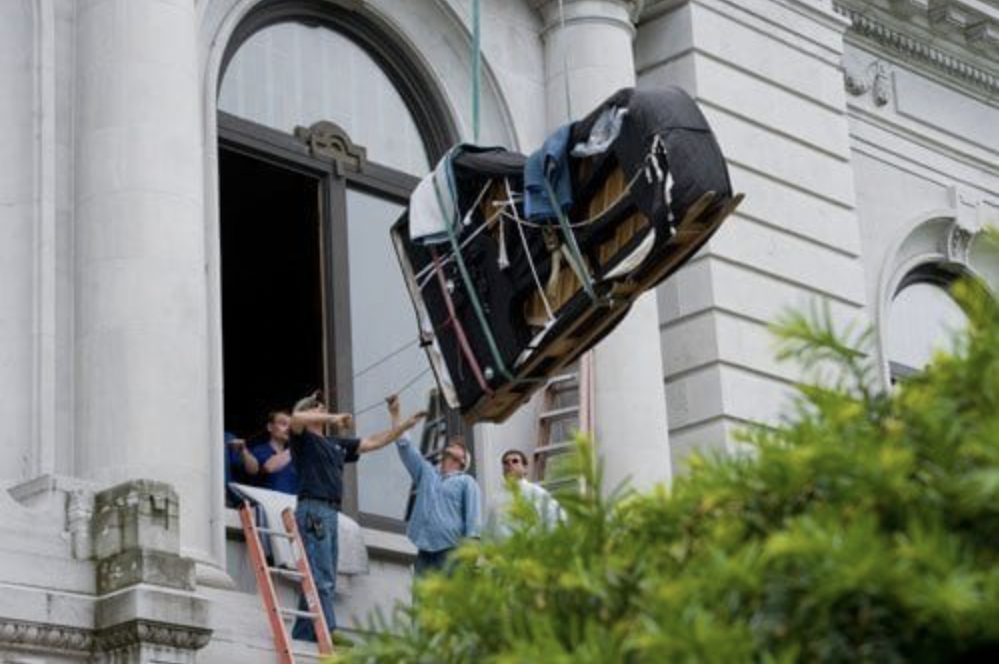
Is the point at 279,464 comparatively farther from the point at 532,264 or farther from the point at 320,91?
the point at 320,91

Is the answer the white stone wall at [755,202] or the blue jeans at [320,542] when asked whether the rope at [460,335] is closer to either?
the blue jeans at [320,542]

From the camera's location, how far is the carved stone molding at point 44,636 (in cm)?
1402

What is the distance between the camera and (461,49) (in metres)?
22.7

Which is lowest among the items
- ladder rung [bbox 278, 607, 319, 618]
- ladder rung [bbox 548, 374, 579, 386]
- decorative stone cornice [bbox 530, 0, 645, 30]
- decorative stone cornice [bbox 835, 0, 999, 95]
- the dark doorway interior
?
ladder rung [bbox 278, 607, 319, 618]

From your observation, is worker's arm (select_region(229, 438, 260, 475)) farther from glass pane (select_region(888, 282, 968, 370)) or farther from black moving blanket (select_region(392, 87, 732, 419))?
glass pane (select_region(888, 282, 968, 370))

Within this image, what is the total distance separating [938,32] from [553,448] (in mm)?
9994

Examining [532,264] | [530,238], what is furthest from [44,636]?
[530,238]

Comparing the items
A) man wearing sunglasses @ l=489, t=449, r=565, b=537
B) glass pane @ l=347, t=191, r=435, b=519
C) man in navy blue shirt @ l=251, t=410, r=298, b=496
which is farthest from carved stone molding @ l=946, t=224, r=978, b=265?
man in navy blue shirt @ l=251, t=410, r=298, b=496

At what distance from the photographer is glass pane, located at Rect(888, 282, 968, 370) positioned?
28016 mm

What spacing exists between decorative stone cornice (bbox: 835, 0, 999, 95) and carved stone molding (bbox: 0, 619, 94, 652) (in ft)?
50.5

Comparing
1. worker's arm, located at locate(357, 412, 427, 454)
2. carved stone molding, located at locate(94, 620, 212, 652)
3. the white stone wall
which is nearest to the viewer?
carved stone molding, located at locate(94, 620, 212, 652)

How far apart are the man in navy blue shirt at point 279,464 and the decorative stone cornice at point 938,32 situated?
10603 mm

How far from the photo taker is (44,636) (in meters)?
14.2

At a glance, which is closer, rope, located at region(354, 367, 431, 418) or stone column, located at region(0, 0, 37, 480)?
stone column, located at region(0, 0, 37, 480)
